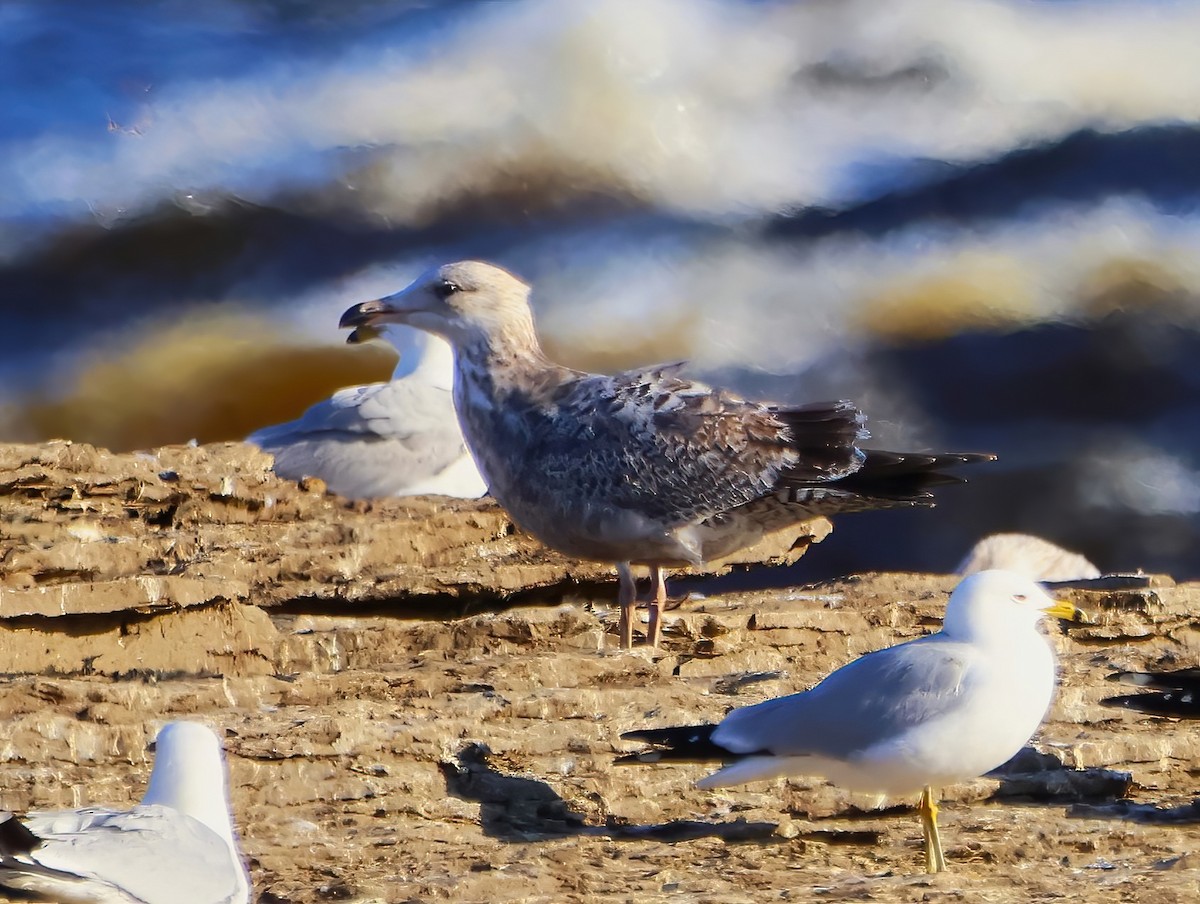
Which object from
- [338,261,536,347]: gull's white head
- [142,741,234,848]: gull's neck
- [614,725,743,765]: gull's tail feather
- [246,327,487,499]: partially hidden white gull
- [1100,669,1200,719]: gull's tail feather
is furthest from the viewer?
[246,327,487,499]: partially hidden white gull

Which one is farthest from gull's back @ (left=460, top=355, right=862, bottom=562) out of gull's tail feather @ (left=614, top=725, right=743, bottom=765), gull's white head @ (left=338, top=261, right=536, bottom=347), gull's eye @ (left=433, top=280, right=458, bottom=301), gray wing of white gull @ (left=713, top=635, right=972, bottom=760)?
gray wing of white gull @ (left=713, top=635, right=972, bottom=760)

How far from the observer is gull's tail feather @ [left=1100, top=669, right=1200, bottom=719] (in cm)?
434

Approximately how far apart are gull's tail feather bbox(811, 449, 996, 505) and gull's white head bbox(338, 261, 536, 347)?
3.96 ft

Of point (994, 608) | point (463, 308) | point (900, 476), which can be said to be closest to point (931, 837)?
point (994, 608)

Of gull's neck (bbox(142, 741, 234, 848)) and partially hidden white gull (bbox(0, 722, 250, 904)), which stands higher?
gull's neck (bbox(142, 741, 234, 848))

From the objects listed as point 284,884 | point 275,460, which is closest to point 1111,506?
point 275,460

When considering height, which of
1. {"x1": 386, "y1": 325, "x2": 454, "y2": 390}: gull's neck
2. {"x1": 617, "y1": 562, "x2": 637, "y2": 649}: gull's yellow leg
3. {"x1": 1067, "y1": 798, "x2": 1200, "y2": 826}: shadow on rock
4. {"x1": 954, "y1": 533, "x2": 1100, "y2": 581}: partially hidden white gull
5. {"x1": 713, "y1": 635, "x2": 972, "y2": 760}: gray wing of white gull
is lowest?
{"x1": 1067, "y1": 798, "x2": 1200, "y2": 826}: shadow on rock

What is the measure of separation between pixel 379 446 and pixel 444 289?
5.92ft

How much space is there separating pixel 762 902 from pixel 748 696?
4.14 ft

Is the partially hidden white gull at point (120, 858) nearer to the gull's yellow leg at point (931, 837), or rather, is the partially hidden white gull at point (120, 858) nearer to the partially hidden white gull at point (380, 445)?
the gull's yellow leg at point (931, 837)

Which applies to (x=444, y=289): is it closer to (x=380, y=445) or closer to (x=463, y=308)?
(x=463, y=308)

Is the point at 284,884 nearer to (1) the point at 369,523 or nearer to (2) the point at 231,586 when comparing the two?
(2) the point at 231,586

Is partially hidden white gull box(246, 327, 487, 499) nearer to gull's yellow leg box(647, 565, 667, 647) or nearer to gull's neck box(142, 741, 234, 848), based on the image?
gull's yellow leg box(647, 565, 667, 647)

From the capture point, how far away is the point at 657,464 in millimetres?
5391
